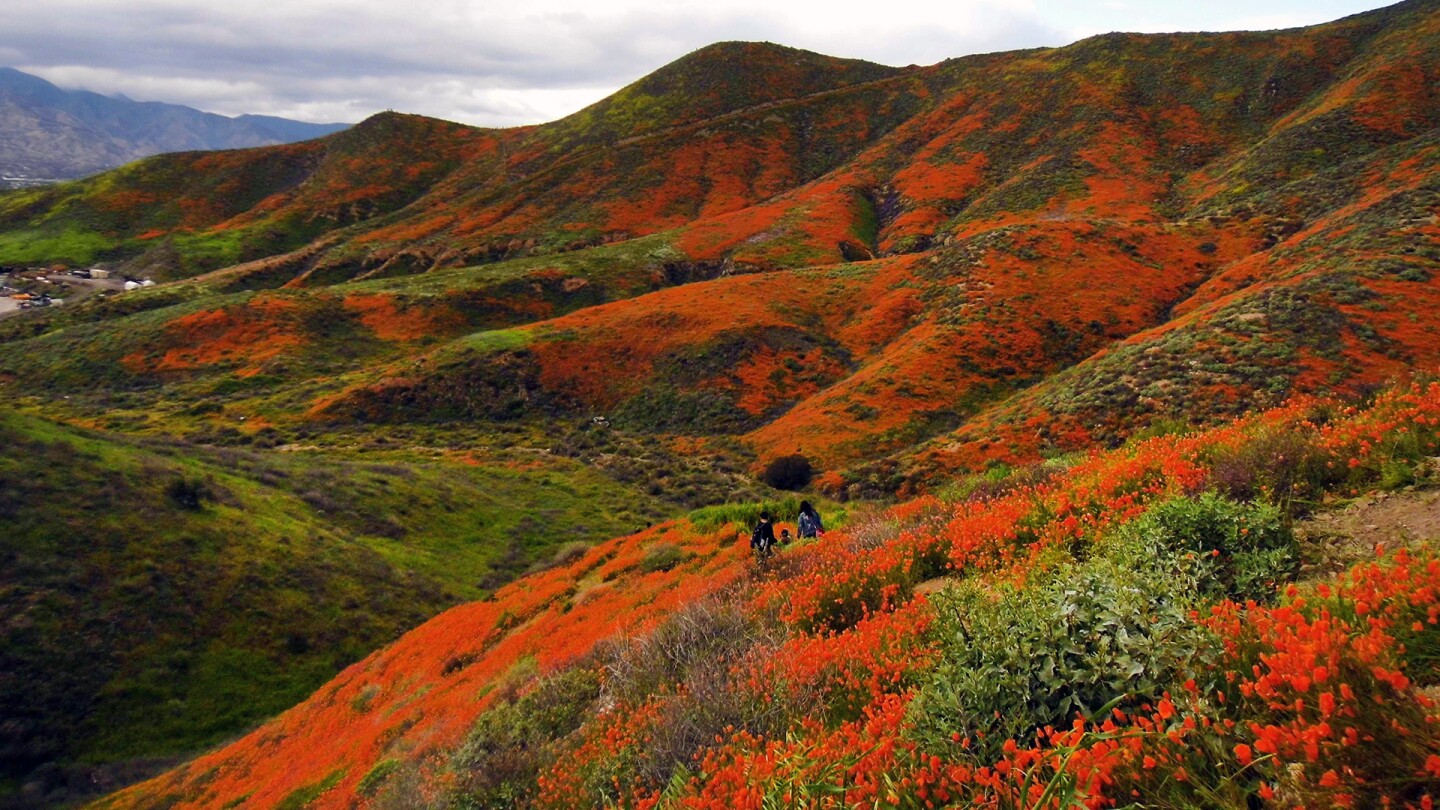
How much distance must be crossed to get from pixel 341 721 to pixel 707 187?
78512mm

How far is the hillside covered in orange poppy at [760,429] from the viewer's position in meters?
4.90

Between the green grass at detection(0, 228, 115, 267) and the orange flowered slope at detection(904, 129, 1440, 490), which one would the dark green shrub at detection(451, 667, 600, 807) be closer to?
the orange flowered slope at detection(904, 129, 1440, 490)

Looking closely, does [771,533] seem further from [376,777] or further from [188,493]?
[188,493]

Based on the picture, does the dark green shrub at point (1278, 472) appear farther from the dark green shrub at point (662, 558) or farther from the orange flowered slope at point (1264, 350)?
the orange flowered slope at point (1264, 350)

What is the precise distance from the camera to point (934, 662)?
16.6 ft

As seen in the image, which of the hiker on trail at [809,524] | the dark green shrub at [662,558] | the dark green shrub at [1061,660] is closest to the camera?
the dark green shrub at [1061,660]

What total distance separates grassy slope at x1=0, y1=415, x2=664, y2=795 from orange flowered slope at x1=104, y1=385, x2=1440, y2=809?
32.5 ft

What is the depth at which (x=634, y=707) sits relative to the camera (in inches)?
275

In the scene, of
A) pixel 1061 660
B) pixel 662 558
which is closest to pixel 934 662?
pixel 1061 660

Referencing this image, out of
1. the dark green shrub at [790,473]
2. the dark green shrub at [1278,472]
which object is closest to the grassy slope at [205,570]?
the dark green shrub at [790,473]

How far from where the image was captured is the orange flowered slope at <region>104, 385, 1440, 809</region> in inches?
110

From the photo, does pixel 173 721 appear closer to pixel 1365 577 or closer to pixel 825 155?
pixel 1365 577

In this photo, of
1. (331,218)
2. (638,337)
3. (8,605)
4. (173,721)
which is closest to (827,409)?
(638,337)

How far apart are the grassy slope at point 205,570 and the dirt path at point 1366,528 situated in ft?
87.2
